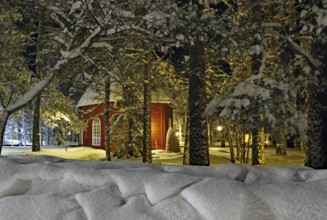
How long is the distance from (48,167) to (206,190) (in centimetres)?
142

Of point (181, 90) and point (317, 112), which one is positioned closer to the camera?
point (317, 112)

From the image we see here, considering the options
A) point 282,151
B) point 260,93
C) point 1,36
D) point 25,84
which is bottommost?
point 282,151

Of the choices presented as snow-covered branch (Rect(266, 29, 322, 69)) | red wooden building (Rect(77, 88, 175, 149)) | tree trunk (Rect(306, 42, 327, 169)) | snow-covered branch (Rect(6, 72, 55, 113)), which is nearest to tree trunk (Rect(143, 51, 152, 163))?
red wooden building (Rect(77, 88, 175, 149))

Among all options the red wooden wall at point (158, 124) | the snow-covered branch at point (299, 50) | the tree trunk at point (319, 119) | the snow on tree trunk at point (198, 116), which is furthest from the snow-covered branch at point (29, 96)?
the red wooden wall at point (158, 124)

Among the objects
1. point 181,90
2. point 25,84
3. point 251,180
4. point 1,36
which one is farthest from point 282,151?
point 251,180

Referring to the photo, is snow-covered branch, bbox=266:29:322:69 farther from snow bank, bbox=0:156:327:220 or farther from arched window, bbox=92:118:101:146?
arched window, bbox=92:118:101:146

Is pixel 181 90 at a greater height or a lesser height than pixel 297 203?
greater

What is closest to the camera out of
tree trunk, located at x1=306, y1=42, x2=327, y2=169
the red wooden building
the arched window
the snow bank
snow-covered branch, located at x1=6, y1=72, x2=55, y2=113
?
the snow bank

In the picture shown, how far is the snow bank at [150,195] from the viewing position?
2600 millimetres

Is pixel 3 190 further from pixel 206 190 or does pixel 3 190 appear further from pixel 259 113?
pixel 259 113

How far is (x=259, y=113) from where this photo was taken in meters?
9.60

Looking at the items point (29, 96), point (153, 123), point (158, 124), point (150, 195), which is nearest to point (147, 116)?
point (29, 96)

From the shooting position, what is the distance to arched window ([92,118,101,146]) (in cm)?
3134

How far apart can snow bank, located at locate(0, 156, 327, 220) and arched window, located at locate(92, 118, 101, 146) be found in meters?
28.2
